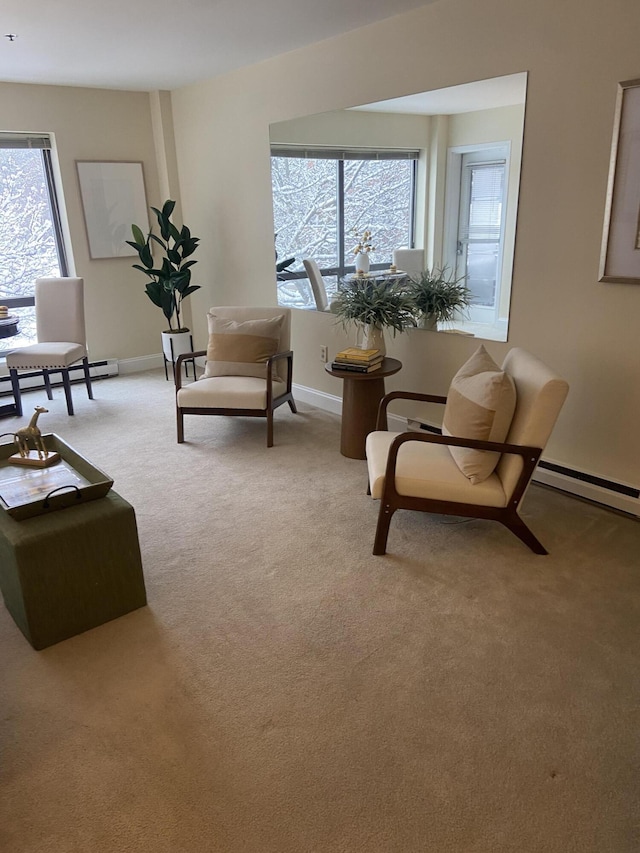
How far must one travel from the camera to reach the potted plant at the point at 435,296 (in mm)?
3633

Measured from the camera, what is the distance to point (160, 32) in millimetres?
3666

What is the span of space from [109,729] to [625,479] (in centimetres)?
255

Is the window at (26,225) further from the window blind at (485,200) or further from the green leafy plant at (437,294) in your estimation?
the window blind at (485,200)

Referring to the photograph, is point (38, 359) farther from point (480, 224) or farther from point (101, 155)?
point (480, 224)

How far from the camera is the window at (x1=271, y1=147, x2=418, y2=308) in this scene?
3.91 meters

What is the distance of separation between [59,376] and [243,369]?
238 centimetres

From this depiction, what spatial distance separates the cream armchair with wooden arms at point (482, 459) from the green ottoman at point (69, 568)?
1.09 meters

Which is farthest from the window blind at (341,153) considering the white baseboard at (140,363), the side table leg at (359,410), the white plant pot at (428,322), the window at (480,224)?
the white baseboard at (140,363)

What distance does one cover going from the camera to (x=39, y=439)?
269 centimetres

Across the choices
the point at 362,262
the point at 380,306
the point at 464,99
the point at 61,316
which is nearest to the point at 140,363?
the point at 61,316

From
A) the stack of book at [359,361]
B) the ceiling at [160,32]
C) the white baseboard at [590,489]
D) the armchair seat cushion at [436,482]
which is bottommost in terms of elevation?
the white baseboard at [590,489]

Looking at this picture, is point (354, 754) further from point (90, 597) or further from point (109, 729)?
point (90, 597)

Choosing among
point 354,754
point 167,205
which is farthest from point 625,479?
point 167,205

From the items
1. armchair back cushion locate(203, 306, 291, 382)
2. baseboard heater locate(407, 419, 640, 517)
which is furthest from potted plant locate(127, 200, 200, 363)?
baseboard heater locate(407, 419, 640, 517)
